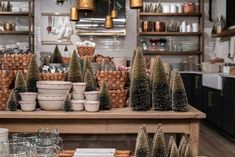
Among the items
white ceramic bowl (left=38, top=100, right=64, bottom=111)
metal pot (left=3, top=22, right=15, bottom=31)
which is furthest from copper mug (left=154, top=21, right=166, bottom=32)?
white ceramic bowl (left=38, top=100, right=64, bottom=111)

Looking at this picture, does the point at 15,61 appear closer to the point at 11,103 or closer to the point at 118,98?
the point at 11,103

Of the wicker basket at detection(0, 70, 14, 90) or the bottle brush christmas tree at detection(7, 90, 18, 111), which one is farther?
the wicker basket at detection(0, 70, 14, 90)

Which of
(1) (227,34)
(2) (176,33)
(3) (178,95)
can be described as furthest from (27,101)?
(2) (176,33)

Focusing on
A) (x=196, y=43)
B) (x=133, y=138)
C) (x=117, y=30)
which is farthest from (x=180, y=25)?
(x=133, y=138)

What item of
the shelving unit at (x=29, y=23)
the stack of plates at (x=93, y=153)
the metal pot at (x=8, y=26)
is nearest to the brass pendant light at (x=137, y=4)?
the stack of plates at (x=93, y=153)

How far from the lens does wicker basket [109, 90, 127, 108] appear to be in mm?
3037

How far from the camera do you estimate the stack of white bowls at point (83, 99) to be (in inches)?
111

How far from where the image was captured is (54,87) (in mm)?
2887

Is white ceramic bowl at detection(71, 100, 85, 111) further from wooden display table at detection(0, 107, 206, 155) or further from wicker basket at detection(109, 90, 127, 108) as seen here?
wicker basket at detection(109, 90, 127, 108)

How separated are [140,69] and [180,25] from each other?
280 inches

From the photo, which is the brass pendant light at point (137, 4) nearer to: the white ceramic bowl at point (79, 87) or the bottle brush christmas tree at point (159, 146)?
the white ceramic bowl at point (79, 87)

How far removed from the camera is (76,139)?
635 cm

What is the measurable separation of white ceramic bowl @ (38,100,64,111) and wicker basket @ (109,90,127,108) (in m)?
0.40

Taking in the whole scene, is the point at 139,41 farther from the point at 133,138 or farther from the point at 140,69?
the point at 140,69
